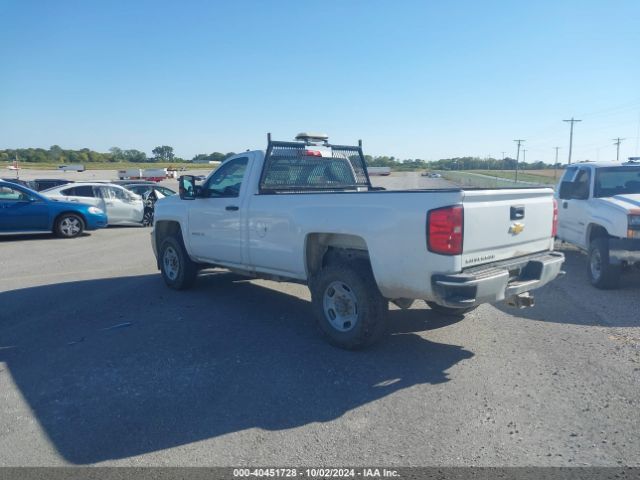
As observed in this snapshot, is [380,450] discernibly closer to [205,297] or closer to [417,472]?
[417,472]

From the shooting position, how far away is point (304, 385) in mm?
4672

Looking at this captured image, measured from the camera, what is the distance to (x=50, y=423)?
408 centimetres

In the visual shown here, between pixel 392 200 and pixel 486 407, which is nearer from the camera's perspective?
pixel 486 407

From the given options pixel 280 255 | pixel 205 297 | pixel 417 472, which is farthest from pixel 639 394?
pixel 205 297

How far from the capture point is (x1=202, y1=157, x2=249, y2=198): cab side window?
7082 millimetres

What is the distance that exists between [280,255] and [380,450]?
9.92ft

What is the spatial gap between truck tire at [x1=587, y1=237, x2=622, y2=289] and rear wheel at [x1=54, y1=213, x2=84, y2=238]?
13056 millimetres

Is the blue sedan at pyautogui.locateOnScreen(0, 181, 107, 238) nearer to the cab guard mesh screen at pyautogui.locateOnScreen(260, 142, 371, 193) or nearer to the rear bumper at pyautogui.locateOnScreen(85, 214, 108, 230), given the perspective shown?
the rear bumper at pyautogui.locateOnScreen(85, 214, 108, 230)

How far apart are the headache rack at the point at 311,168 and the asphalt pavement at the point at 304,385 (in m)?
1.63

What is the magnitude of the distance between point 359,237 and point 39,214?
1231cm

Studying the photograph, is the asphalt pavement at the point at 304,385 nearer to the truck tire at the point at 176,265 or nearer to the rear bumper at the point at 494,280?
the truck tire at the point at 176,265

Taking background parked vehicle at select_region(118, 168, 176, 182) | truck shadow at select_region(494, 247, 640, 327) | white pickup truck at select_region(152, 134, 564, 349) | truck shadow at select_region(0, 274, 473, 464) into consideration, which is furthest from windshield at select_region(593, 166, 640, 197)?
background parked vehicle at select_region(118, 168, 176, 182)

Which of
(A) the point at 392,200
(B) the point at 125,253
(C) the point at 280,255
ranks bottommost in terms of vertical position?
(B) the point at 125,253

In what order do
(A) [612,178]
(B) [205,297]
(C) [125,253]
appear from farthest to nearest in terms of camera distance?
(C) [125,253]
(A) [612,178]
(B) [205,297]
